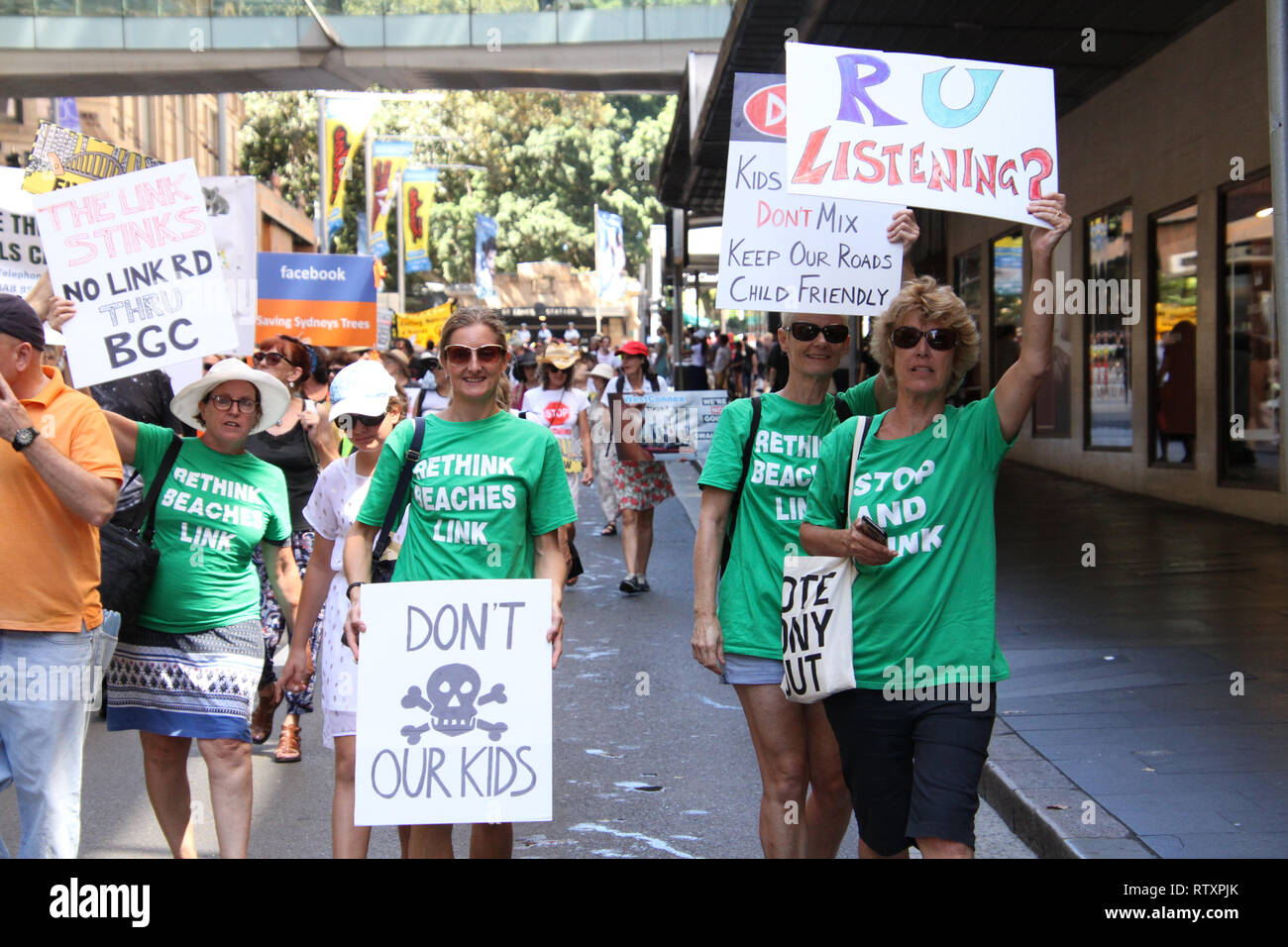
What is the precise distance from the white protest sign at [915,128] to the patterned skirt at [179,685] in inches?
94.6

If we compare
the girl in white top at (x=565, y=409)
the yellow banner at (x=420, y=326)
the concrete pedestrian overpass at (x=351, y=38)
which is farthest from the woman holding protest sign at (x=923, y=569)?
the yellow banner at (x=420, y=326)

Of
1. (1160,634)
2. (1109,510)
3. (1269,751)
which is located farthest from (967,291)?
(1269,751)

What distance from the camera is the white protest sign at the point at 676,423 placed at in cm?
1052

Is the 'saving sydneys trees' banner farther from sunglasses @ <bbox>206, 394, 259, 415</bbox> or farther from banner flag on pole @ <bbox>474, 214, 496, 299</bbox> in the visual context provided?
sunglasses @ <bbox>206, 394, 259, 415</bbox>

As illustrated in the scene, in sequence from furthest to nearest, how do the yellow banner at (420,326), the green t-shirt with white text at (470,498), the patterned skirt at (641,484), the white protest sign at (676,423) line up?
1. the yellow banner at (420,326)
2. the patterned skirt at (641,484)
3. the white protest sign at (676,423)
4. the green t-shirt with white text at (470,498)

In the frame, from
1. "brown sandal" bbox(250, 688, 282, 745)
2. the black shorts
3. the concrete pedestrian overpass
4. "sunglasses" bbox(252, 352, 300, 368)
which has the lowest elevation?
"brown sandal" bbox(250, 688, 282, 745)

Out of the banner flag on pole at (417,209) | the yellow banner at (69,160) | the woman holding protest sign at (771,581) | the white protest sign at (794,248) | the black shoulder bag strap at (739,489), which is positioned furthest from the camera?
the banner flag on pole at (417,209)

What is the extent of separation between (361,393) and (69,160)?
2824 mm

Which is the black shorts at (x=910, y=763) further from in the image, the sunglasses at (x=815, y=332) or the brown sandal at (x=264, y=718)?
the brown sandal at (x=264, y=718)

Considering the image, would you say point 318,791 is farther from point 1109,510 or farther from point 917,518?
point 1109,510

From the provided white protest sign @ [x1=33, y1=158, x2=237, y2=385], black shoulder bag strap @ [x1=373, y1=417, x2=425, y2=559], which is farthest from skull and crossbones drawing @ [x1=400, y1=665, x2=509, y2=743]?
white protest sign @ [x1=33, y1=158, x2=237, y2=385]

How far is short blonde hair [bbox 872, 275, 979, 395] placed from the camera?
3.93 meters

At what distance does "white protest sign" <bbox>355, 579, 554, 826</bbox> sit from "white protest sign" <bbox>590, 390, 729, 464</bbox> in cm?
632

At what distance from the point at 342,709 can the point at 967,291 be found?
20.1 meters
